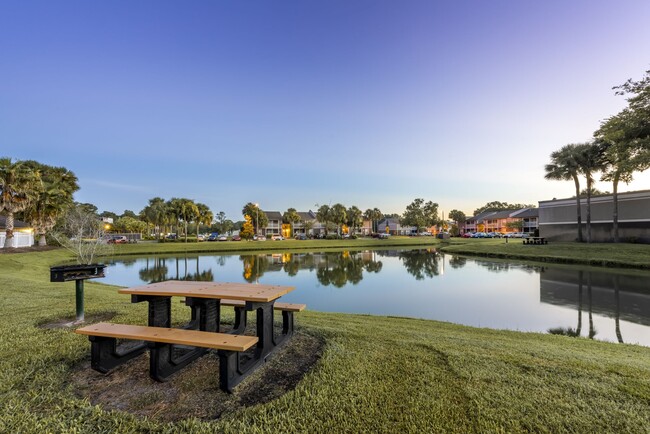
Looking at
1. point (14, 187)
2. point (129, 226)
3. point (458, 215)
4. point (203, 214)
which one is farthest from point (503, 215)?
point (14, 187)

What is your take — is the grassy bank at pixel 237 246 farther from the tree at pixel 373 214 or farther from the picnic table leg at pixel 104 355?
the tree at pixel 373 214

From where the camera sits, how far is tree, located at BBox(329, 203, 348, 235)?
66.8 m

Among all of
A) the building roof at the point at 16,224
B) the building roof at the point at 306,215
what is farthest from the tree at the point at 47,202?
the building roof at the point at 306,215

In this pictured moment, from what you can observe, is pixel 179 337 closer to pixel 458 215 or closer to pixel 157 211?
pixel 157 211

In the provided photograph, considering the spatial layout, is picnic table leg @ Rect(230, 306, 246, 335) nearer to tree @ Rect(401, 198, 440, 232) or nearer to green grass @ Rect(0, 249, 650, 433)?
green grass @ Rect(0, 249, 650, 433)

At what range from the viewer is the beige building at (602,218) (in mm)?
28875

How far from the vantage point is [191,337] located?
3.10 metres

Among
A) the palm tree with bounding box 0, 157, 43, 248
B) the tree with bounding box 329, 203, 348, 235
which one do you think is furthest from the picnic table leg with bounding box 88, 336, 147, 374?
the tree with bounding box 329, 203, 348, 235

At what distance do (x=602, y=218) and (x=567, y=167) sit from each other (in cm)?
686

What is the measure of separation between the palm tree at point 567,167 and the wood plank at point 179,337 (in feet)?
128

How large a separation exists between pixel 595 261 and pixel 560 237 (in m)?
16.8

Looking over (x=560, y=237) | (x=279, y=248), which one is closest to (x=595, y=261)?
(x=560, y=237)

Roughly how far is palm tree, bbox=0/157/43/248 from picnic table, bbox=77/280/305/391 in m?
29.2

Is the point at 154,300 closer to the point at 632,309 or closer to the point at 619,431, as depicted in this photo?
the point at 619,431
